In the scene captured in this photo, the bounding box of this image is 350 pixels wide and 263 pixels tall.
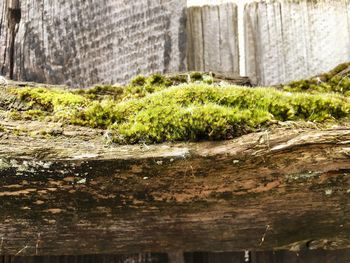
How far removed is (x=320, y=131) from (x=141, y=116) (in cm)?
55

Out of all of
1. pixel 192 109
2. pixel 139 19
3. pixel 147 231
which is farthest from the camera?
pixel 139 19

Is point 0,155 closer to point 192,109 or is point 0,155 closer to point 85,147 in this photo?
point 85,147

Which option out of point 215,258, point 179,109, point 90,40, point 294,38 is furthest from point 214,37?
point 215,258

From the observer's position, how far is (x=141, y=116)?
5.69 ft

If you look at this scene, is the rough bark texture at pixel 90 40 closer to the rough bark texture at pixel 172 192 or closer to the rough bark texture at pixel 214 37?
the rough bark texture at pixel 214 37

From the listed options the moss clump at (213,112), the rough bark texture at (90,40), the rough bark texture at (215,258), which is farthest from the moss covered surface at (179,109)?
the rough bark texture at (215,258)

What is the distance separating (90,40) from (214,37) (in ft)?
1.80

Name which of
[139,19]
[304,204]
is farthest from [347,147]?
[139,19]

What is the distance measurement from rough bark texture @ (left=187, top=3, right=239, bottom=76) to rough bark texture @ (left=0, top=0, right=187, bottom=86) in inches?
3.4

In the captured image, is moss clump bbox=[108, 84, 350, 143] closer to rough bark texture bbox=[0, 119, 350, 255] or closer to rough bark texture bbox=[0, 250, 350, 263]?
rough bark texture bbox=[0, 119, 350, 255]

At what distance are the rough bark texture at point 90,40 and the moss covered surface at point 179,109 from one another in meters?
0.33

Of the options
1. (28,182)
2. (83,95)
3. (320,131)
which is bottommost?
(28,182)

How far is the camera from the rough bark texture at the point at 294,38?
240 cm

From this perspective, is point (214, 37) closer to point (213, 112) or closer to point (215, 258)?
point (213, 112)
